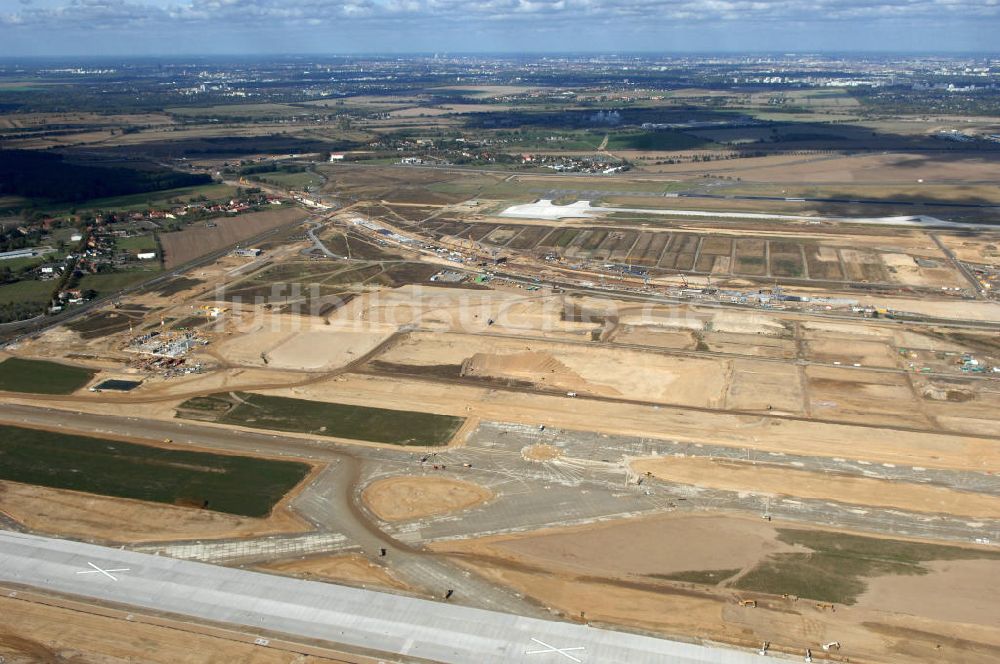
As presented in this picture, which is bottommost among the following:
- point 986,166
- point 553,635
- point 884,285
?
point 553,635

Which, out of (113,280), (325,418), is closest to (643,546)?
(325,418)

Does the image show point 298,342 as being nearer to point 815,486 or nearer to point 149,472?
point 149,472

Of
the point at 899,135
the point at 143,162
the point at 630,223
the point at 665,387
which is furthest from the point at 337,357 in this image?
the point at 899,135

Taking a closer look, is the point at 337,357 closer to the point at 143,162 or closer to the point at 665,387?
the point at 665,387

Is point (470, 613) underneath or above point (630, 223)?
underneath

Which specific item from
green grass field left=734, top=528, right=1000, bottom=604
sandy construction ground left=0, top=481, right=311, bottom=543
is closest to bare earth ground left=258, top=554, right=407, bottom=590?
sandy construction ground left=0, top=481, right=311, bottom=543

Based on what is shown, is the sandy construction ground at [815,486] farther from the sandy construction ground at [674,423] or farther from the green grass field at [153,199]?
the green grass field at [153,199]

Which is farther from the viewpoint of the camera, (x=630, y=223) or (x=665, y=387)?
(x=630, y=223)
